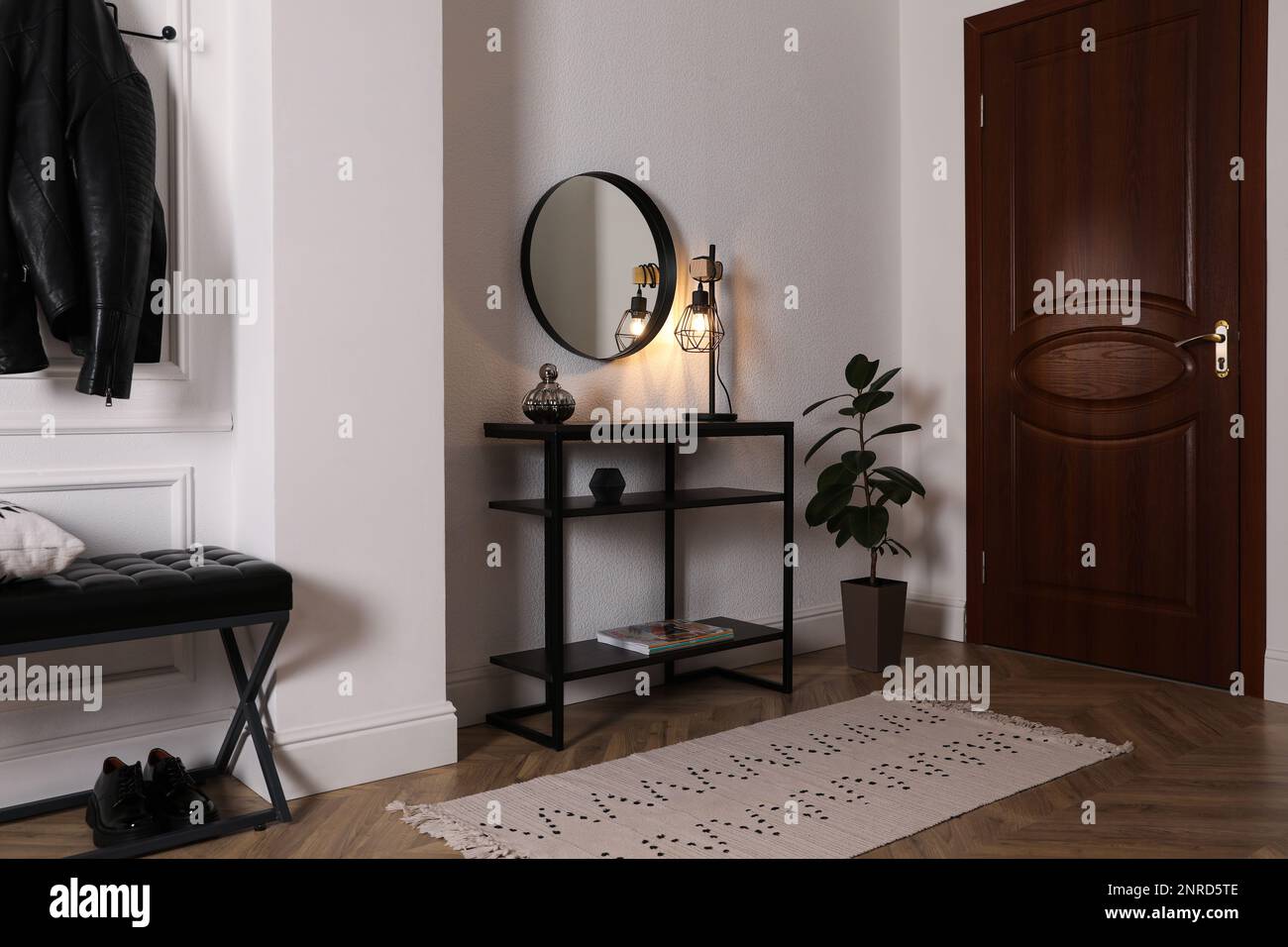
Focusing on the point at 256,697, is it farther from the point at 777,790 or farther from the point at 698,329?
the point at 698,329

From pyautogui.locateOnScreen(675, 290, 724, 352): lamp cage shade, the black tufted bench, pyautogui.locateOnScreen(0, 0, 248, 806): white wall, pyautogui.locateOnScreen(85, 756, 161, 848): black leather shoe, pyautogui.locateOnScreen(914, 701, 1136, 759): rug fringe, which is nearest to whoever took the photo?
the black tufted bench

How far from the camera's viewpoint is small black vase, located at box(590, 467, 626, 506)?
3.06 metres

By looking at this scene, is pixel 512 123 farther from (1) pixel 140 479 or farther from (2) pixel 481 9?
(1) pixel 140 479

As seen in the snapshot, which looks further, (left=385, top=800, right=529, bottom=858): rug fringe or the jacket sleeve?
the jacket sleeve

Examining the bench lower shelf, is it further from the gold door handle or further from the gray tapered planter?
the gold door handle

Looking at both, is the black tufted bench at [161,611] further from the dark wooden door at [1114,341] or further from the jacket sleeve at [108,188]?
the dark wooden door at [1114,341]

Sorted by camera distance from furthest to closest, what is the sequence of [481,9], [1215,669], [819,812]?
[1215,669] < [481,9] < [819,812]


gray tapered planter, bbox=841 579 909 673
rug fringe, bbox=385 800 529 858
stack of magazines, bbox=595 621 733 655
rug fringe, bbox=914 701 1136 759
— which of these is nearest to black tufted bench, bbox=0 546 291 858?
rug fringe, bbox=385 800 529 858

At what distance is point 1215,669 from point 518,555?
7.14 feet

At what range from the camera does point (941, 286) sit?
13.8 ft

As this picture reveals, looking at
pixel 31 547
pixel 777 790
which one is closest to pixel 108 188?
pixel 31 547

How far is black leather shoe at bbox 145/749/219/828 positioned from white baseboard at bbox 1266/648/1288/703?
9.60 feet

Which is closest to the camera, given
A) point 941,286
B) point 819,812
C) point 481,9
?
point 819,812

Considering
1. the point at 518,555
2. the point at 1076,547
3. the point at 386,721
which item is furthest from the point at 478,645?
the point at 1076,547
